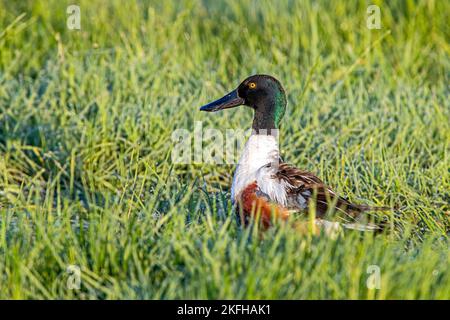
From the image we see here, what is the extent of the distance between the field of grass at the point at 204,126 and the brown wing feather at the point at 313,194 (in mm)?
182

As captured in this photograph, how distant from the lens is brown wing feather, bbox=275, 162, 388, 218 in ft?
11.2

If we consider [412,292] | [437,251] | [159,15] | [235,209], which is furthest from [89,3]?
[412,292]

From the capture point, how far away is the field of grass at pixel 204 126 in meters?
2.99

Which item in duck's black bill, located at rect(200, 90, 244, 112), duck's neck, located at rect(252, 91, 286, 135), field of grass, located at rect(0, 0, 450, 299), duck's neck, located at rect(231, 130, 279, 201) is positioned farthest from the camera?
duck's black bill, located at rect(200, 90, 244, 112)

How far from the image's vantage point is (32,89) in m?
5.02

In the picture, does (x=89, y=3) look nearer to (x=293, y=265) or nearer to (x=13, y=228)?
(x=13, y=228)

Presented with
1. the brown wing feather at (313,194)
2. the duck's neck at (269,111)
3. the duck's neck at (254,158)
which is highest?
the duck's neck at (269,111)

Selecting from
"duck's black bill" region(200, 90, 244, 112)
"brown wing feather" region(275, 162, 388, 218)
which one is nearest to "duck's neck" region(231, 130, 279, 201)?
"brown wing feather" region(275, 162, 388, 218)

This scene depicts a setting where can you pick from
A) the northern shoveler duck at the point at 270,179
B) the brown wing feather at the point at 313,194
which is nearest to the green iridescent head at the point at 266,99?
the northern shoveler duck at the point at 270,179

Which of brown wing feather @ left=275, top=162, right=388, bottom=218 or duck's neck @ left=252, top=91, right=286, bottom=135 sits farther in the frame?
duck's neck @ left=252, top=91, right=286, bottom=135

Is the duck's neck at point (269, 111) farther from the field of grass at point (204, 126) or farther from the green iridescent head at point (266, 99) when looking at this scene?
the field of grass at point (204, 126)

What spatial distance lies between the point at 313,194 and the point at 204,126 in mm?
1411

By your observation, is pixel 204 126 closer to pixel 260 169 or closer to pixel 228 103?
pixel 228 103

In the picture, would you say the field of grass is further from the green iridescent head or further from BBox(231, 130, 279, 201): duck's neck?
the green iridescent head
